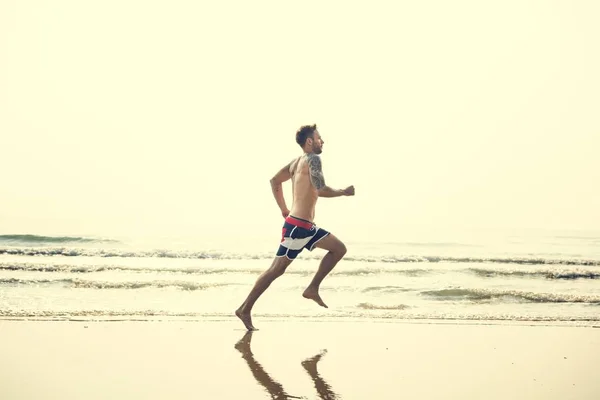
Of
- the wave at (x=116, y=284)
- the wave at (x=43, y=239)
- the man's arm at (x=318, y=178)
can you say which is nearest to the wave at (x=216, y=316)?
the man's arm at (x=318, y=178)

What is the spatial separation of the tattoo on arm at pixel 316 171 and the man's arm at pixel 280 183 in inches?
13.8

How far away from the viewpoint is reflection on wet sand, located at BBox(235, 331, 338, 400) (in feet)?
13.4

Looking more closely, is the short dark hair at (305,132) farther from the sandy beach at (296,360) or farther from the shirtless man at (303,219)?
the sandy beach at (296,360)

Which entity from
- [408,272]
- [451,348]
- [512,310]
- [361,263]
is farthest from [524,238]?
[451,348]

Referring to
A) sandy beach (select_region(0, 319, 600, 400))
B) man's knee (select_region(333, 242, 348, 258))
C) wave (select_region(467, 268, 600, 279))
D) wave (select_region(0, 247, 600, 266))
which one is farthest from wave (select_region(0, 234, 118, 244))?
man's knee (select_region(333, 242, 348, 258))

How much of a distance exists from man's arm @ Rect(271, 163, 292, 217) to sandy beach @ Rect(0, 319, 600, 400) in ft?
3.73

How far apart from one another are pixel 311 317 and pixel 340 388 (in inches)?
118

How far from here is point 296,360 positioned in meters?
5.09

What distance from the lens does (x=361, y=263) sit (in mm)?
17734

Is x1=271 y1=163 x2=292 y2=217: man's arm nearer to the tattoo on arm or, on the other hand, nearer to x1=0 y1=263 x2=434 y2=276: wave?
the tattoo on arm

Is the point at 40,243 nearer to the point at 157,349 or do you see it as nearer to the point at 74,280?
the point at 74,280

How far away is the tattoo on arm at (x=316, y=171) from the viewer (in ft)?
20.9

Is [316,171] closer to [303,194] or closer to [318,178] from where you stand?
[318,178]

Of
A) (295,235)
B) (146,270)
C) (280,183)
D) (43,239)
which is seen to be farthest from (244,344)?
(43,239)
